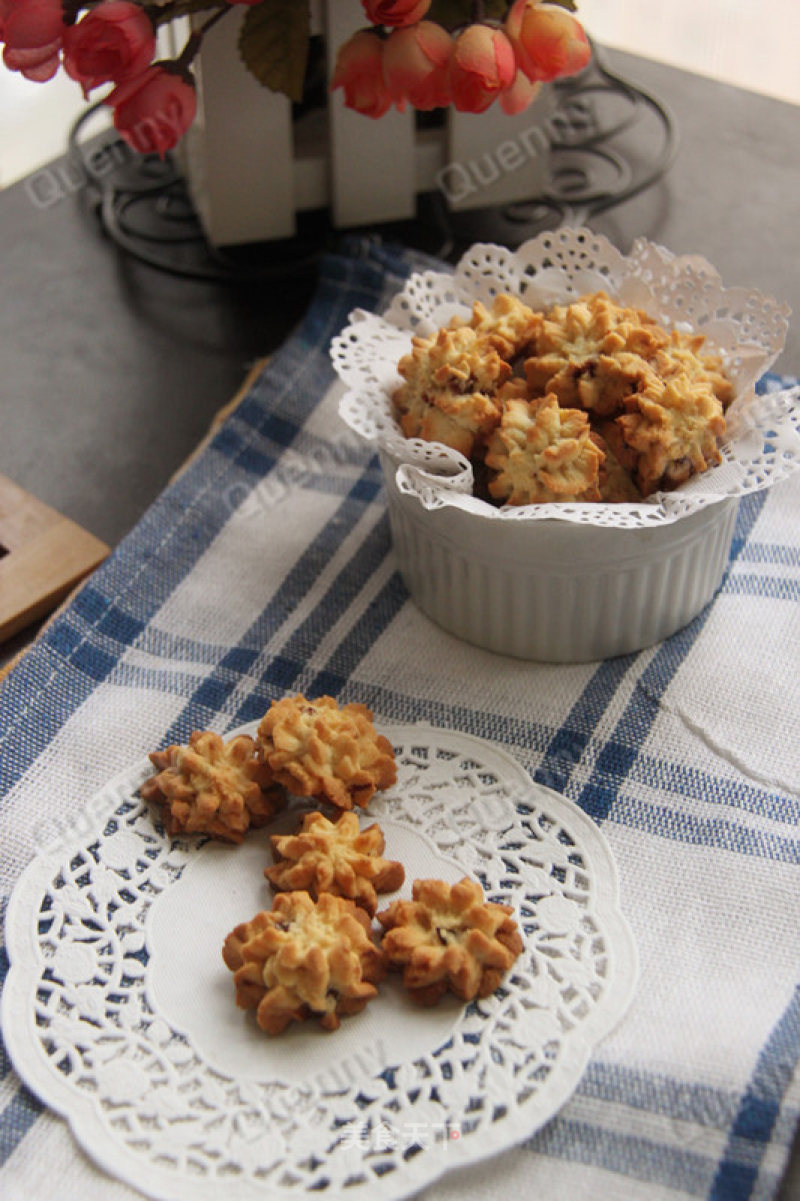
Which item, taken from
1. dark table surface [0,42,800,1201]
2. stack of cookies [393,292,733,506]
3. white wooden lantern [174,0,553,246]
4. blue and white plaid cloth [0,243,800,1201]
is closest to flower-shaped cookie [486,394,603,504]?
stack of cookies [393,292,733,506]

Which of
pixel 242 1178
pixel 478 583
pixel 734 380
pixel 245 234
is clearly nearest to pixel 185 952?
pixel 242 1178

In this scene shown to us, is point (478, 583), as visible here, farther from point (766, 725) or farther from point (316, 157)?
point (316, 157)

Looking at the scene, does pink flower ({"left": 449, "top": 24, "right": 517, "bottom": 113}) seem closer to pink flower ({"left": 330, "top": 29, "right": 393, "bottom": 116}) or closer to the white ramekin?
pink flower ({"left": 330, "top": 29, "right": 393, "bottom": 116})

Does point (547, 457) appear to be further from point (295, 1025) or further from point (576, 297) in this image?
point (295, 1025)

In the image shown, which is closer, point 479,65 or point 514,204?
point 479,65

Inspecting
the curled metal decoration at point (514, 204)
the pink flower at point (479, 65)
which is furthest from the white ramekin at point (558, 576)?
A: the curled metal decoration at point (514, 204)

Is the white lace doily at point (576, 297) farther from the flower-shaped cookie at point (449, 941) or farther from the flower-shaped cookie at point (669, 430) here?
the flower-shaped cookie at point (449, 941)

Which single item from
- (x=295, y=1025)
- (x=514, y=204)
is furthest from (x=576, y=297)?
(x=295, y=1025)
